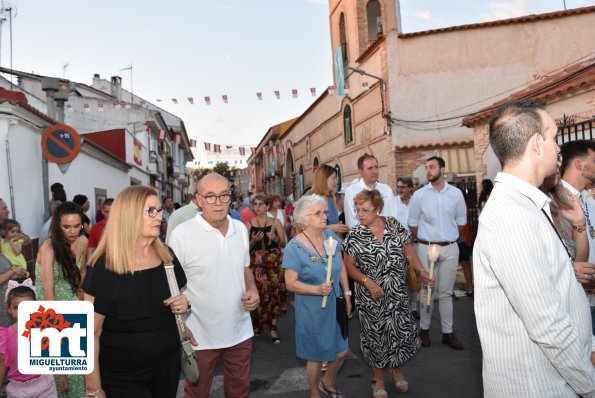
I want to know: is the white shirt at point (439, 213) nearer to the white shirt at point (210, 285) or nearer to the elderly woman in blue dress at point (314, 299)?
the elderly woman in blue dress at point (314, 299)

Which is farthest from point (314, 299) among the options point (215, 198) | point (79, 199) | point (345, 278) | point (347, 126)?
point (347, 126)

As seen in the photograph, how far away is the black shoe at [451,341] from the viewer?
552 centimetres

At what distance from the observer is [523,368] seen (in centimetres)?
195

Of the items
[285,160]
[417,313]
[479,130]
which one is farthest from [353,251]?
[285,160]

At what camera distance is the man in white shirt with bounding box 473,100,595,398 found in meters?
1.80

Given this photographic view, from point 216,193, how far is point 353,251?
152 centimetres

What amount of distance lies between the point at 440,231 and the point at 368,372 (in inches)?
76.2

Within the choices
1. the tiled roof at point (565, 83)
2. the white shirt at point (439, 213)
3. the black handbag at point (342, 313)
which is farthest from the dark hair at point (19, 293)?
the tiled roof at point (565, 83)

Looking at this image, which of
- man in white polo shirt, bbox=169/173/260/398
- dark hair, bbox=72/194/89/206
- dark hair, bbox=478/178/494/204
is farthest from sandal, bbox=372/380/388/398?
dark hair, bbox=72/194/89/206

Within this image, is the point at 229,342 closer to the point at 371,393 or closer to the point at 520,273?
the point at 371,393

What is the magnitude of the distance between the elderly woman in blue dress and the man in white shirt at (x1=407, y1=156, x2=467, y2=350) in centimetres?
199

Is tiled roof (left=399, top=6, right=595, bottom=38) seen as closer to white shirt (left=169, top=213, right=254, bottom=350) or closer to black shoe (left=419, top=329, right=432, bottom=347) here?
black shoe (left=419, top=329, right=432, bottom=347)

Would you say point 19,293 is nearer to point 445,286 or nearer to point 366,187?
point 366,187

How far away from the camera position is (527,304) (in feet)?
5.95
